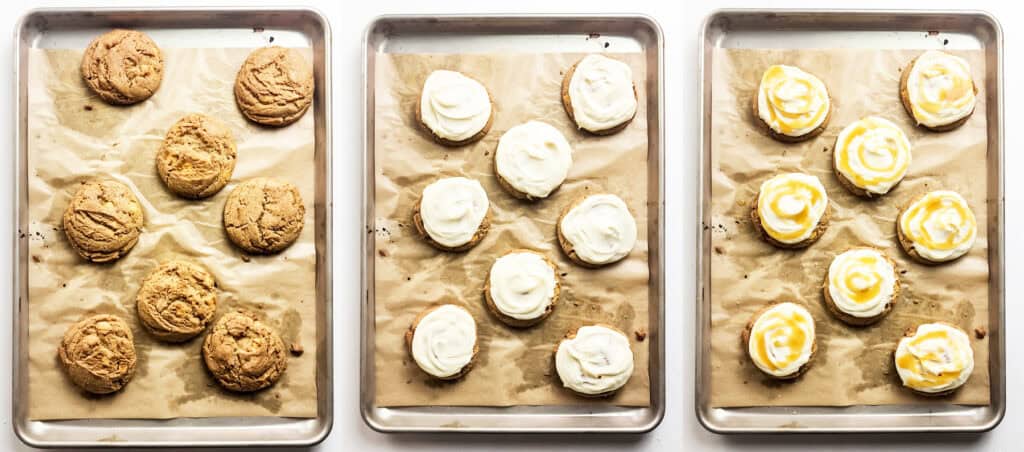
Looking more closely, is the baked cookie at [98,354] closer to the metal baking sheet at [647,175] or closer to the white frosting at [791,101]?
the metal baking sheet at [647,175]

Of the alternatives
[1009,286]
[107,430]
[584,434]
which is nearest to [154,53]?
[107,430]

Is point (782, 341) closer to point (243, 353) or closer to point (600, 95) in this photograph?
point (600, 95)

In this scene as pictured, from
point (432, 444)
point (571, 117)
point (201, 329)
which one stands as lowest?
point (432, 444)

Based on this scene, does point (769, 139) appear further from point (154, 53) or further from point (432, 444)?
point (154, 53)

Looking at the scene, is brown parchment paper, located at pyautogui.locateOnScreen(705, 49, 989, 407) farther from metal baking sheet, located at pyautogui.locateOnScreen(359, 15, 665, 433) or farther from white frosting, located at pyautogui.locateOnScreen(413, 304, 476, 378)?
white frosting, located at pyautogui.locateOnScreen(413, 304, 476, 378)

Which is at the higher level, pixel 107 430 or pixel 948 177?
A: pixel 948 177

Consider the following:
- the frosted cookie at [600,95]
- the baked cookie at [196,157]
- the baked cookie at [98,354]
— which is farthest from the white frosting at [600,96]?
the baked cookie at [98,354]
